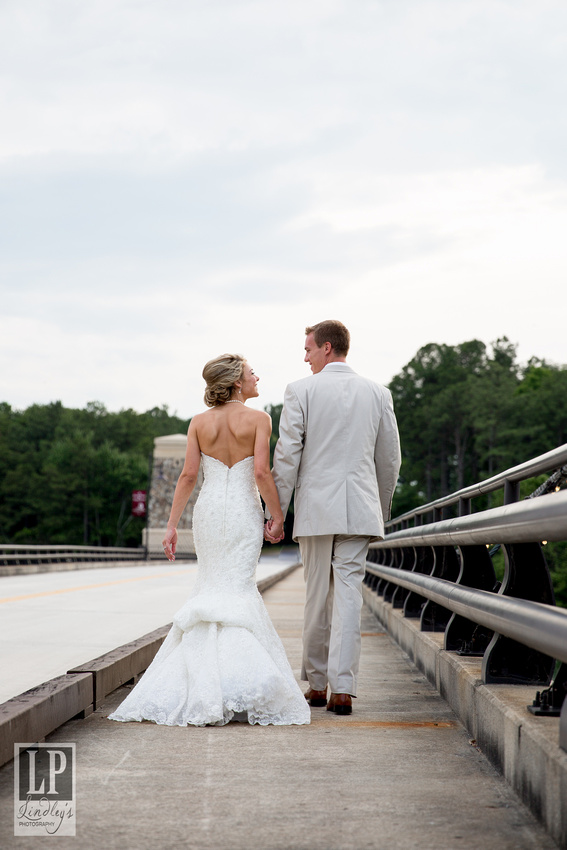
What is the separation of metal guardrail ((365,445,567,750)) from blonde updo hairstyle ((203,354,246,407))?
143 cm

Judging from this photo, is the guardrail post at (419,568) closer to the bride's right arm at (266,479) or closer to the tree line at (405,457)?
the bride's right arm at (266,479)

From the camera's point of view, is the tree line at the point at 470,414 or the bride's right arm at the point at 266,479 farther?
the tree line at the point at 470,414

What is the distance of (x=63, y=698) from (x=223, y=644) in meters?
0.93

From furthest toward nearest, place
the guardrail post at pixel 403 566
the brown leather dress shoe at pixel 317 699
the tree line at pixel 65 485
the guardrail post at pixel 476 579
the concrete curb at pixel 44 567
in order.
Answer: the tree line at pixel 65 485, the concrete curb at pixel 44 567, the guardrail post at pixel 403 566, the brown leather dress shoe at pixel 317 699, the guardrail post at pixel 476 579

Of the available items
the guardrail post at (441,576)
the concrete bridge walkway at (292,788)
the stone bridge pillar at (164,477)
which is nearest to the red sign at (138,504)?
the stone bridge pillar at (164,477)

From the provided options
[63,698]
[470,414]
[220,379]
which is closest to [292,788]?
[63,698]

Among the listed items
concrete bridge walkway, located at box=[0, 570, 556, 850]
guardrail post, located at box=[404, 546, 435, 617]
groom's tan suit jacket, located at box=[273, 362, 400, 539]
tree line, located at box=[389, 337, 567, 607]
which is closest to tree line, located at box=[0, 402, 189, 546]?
tree line, located at box=[389, 337, 567, 607]

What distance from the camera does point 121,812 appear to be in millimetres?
3252

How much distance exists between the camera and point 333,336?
19.6 ft

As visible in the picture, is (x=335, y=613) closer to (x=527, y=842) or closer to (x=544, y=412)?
(x=527, y=842)

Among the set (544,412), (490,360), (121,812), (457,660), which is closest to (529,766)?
(121,812)

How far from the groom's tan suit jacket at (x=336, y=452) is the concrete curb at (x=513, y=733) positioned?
934 millimetres

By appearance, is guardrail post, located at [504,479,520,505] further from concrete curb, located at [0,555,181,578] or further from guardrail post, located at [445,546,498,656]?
concrete curb, located at [0,555,181,578]

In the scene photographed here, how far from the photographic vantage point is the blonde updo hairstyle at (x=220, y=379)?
5.84 m
